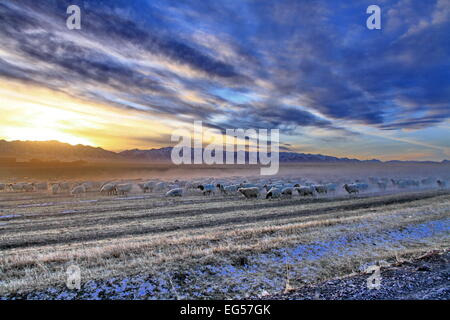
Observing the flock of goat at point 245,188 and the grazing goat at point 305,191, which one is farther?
the grazing goat at point 305,191

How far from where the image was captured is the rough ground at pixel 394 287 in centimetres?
571

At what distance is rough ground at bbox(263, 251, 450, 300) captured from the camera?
5707mm

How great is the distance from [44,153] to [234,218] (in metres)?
193

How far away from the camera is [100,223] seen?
1775 cm

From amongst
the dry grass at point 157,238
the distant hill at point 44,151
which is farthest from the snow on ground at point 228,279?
the distant hill at point 44,151

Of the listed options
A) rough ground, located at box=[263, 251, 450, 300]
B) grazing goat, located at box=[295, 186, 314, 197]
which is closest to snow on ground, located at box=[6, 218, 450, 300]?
rough ground, located at box=[263, 251, 450, 300]

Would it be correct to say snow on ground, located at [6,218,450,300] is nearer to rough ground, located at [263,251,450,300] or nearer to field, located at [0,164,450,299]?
field, located at [0,164,450,299]

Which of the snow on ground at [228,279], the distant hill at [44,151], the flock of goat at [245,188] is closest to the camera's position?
the snow on ground at [228,279]

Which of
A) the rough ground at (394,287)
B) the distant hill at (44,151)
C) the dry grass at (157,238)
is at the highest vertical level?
the distant hill at (44,151)

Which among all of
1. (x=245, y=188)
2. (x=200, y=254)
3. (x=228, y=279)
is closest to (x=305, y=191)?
(x=245, y=188)

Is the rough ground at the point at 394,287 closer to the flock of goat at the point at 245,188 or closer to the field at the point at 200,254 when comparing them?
the field at the point at 200,254

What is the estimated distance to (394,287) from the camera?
6137 millimetres

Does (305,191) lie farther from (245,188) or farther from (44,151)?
(44,151)
